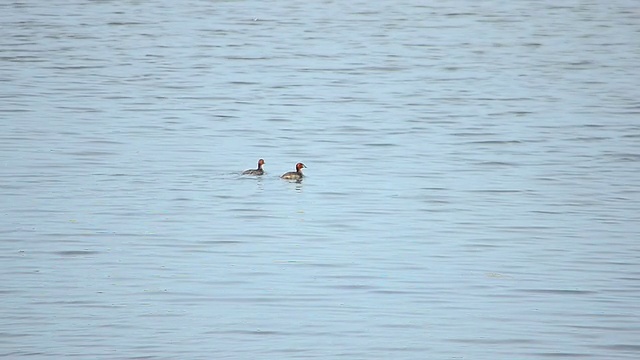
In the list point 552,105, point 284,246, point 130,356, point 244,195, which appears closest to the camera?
point 130,356

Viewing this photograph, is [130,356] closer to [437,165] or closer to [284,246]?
[284,246]

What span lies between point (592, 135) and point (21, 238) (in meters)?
9.48

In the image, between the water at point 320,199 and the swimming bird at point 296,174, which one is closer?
the water at point 320,199

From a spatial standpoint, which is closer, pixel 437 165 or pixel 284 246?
pixel 284 246

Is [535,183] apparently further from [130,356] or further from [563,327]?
[130,356]

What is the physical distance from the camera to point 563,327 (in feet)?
33.8

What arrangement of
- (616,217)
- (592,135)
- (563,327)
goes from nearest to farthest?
1. (563,327)
2. (616,217)
3. (592,135)

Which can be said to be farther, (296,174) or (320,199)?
(296,174)

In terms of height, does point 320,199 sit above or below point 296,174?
below

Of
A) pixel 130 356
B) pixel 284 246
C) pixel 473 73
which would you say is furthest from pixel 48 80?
pixel 130 356

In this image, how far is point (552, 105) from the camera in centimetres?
2250

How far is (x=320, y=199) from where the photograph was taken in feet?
51.0

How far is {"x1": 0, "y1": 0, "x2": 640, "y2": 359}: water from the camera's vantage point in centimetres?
1027

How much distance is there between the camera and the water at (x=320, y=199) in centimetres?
1027
